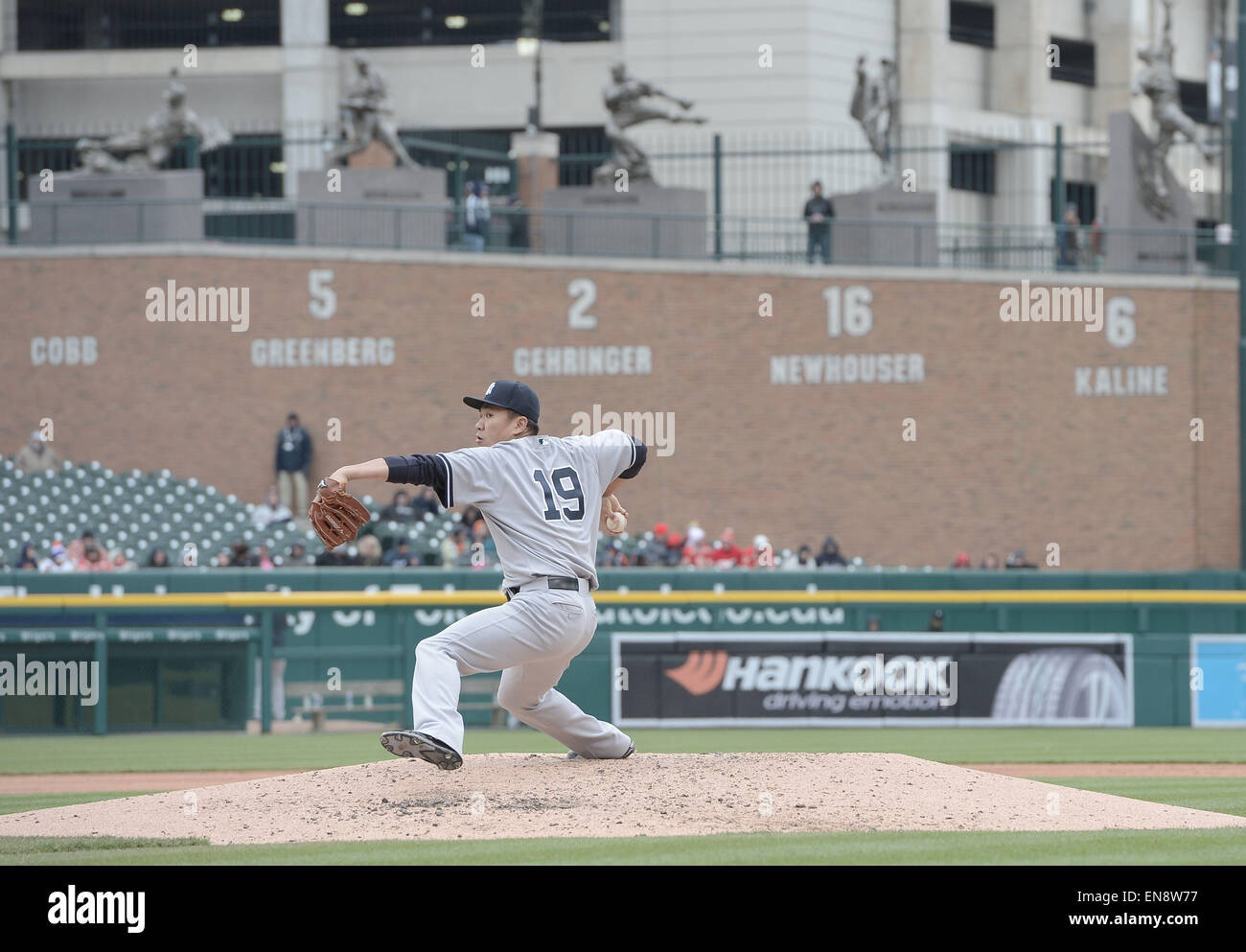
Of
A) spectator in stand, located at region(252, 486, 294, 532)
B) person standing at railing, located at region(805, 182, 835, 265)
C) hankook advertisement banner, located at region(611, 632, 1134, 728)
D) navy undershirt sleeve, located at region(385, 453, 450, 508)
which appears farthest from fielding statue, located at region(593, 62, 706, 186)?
navy undershirt sleeve, located at region(385, 453, 450, 508)

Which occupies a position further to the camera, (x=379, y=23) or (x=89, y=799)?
(x=379, y=23)

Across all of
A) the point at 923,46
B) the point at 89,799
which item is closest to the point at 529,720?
the point at 89,799

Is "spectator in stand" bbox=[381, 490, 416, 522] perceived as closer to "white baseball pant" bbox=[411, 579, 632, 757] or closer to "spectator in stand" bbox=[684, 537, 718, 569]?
"spectator in stand" bbox=[684, 537, 718, 569]

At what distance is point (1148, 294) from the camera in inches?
1093

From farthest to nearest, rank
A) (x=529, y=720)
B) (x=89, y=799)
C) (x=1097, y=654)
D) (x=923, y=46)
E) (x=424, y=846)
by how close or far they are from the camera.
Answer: (x=923, y=46)
(x=1097, y=654)
(x=89, y=799)
(x=529, y=720)
(x=424, y=846)

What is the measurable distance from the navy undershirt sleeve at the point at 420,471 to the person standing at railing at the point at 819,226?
2026cm

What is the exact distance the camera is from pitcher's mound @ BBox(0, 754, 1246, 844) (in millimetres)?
7746

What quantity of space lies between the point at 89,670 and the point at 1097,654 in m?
10.4

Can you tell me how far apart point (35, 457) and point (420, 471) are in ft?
64.9

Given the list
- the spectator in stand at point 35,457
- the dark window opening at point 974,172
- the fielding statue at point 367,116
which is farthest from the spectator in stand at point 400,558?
the dark window opening at point 974,172

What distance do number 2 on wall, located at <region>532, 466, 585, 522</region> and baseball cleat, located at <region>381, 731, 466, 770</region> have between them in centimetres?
124

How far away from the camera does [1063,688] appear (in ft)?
59.2

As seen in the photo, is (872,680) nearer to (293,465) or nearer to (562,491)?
(562,491)
